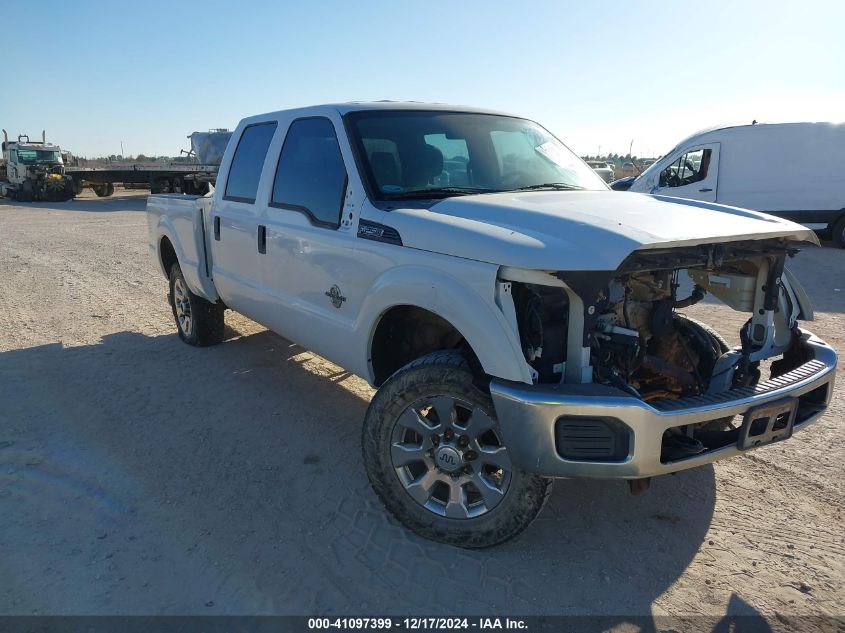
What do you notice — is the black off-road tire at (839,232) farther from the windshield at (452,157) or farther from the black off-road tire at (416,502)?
the black off-road tire at (416,502)

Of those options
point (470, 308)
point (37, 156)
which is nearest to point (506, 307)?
point (470, 308)

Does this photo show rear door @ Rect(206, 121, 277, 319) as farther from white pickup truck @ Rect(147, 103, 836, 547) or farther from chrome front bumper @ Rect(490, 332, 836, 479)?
chrome front bumper @ Rect(490, 332, 836, 479)

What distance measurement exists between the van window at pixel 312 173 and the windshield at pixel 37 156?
104 ft

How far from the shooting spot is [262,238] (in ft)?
14.2

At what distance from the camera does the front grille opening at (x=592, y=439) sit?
2.48 meters

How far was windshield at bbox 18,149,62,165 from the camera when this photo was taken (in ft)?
96.6

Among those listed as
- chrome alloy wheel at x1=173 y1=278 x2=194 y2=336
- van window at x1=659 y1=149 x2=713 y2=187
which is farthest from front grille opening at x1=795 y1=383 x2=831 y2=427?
van window at x1=659 y1=149 x2=713 y2=187

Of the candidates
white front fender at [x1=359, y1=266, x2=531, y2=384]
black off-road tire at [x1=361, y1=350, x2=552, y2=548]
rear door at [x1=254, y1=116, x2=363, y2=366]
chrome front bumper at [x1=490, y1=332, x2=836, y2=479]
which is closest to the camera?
chrome front bumper at [x1=490, y1=332, x2=836, y2=479]

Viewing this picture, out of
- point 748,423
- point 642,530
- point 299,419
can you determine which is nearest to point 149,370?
point 299,419

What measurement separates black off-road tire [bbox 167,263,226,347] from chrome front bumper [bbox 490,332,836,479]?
3.91m

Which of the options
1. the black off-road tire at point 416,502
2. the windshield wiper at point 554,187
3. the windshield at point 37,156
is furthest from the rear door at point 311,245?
the windshield at point 37,156

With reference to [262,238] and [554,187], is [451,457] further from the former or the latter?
[262,238]

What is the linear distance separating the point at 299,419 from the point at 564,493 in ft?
6.44

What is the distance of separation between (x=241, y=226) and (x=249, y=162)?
1.68ft
